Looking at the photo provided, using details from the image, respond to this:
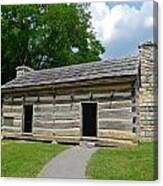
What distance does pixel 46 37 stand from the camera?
408 cm

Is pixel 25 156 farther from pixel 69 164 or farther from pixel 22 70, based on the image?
pixel 22 70

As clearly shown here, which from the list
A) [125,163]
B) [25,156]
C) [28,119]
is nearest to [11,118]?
[28,119]

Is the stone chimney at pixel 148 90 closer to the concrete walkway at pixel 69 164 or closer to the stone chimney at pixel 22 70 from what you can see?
the concrete walkway at pixel 69 164

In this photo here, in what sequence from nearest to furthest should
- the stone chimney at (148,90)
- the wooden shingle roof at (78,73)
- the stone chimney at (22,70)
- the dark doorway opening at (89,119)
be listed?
1. the stone chimney at (148,90)
2. the wooden shingle roof at (78,73)
3. the dark doorway opening at (89,119)
4. the stone chimney at (22,70)

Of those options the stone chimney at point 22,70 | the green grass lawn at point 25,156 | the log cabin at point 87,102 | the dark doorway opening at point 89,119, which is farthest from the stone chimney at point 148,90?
the stone chimney at point 22,70

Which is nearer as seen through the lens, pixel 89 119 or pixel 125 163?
pixel 125 163

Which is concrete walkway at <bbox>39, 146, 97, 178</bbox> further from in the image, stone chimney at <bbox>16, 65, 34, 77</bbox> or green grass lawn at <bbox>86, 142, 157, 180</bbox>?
stone chimney at <bbox>16, 65, 34, 77</bbox>

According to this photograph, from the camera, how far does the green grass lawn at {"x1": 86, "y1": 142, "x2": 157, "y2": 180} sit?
371cm

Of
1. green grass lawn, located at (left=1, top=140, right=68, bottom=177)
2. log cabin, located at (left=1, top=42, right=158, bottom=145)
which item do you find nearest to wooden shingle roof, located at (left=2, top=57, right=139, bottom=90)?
log cabin, located at (left=1, top=42, right=158, bottom=145)

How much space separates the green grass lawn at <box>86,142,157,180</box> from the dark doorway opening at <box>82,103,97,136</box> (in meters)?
0.14

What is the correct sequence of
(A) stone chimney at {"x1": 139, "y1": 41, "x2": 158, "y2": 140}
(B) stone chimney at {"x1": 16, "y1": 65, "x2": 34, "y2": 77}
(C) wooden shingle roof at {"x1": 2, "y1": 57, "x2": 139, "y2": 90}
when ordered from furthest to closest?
1. (B) stone chimney at {"x1": 16, "y1": 65, "x2": 34, "y2": 77}
2. (C) wooden shingle roof at {"x1": 2, "y1": 57, "x2": 139, "y2": 90}
3. (A) stone chimney at {"x1": 139, "y1": 41, "x2": 158, "y2": 140}

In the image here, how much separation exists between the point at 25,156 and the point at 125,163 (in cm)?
68

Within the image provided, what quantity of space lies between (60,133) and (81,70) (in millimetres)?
433

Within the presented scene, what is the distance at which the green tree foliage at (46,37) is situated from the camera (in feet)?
13.0
